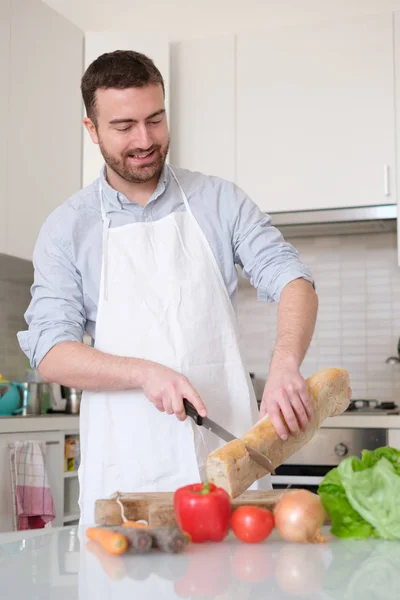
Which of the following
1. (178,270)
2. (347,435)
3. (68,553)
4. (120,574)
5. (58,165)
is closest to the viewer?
(120,574)

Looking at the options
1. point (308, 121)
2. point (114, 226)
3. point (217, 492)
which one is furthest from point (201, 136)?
point (217, 492)

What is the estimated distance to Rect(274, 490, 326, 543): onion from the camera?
3.46 feet

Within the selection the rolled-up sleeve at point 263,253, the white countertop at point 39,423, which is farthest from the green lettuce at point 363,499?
the white countertop at point 39,423

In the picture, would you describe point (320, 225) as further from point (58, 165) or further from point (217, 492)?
point (217, 492)

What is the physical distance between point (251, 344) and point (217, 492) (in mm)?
2720

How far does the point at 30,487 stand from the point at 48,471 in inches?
5.1

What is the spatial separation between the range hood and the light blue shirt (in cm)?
167

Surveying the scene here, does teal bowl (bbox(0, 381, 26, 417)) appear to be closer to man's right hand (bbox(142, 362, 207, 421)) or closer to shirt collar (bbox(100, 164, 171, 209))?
shirt collar (bbox(100, 164, 171, 209))

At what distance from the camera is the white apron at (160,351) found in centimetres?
157

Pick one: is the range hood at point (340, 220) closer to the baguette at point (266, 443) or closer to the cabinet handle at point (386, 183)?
the cabinet handle at point (386, 183)

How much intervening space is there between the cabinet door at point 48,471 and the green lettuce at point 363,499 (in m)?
1.82

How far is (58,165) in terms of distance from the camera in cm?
340

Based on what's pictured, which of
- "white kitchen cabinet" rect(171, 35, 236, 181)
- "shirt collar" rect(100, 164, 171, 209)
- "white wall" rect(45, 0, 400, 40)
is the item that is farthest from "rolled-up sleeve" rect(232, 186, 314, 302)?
"white wall" rect(45, 0, 400, 40)

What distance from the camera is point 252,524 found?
1.06m
